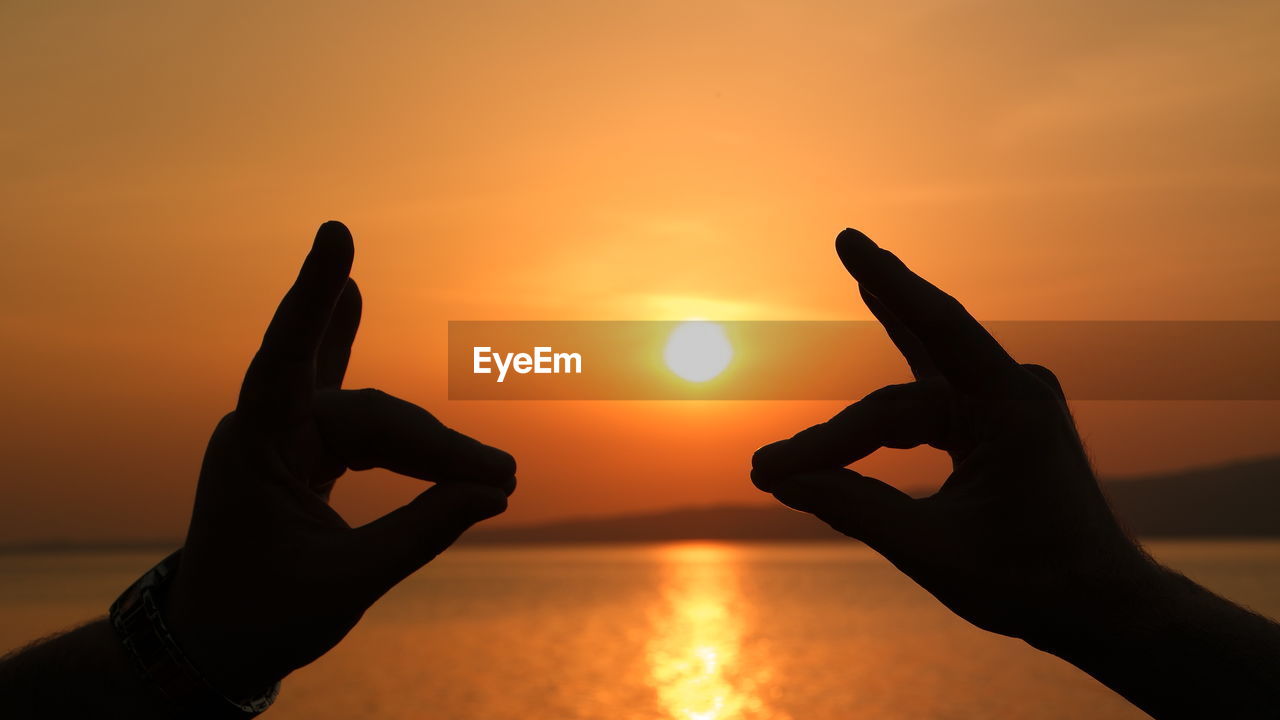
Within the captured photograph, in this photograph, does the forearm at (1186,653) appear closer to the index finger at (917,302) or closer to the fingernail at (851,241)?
the index finger at (917,302)

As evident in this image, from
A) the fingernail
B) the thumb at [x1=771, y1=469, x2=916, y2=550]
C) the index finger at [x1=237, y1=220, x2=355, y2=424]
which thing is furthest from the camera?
the thumb at [x1=771, y1=469, x2=916, y2=550]

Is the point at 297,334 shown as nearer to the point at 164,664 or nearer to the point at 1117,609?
the point at 164,664

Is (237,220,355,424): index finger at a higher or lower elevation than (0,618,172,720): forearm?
higher

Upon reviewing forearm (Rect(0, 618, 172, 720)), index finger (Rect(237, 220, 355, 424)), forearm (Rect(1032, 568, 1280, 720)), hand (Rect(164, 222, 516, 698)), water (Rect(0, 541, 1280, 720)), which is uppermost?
index finger (Rect(237, 220, 355, 424))

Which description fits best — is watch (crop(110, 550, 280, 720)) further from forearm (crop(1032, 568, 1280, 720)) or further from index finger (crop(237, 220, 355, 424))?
forearm (crop(1032, 568, 1280, 720))

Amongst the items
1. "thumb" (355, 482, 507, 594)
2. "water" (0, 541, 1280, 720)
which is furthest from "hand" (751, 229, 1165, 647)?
"water" (0, 541, 1280, 720)

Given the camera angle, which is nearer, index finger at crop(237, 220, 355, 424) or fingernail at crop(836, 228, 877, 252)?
index finger at crop(237, 220, 355, 424)

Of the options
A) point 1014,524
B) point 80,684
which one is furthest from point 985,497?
point 80,684

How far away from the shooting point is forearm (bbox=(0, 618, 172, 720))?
2197 mm

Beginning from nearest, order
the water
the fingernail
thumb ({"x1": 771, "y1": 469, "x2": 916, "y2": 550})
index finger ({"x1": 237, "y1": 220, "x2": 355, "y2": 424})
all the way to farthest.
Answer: index finger ({"x1": 237, "y1": 220, "x2": 355, "y2": 424}), the fingernail, thumb ({"x1": 771, "y1": 469, "x2": 916, "y2": 550}), the water

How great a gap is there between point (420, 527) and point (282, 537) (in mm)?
343

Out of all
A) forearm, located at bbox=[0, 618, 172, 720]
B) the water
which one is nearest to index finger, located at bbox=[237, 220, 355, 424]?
forearm, located at bbox=[0, 618, 172, 720]

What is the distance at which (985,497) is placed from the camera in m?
2.34

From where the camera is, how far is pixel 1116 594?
218 cm
